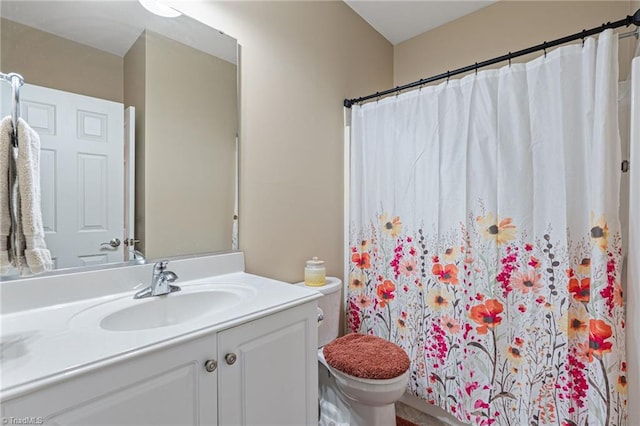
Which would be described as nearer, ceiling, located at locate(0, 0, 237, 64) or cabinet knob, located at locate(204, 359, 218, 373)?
cabinet knob, located at locate(204, 359, 218, 373)

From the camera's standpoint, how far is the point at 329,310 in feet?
5.56

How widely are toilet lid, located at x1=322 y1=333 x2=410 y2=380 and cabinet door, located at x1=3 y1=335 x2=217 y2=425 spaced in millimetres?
728

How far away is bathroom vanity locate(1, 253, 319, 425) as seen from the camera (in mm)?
621

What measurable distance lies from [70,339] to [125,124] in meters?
0.78

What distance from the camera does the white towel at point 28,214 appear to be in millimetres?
782

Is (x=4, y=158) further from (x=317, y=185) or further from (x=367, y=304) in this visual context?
(x=367, y=304)

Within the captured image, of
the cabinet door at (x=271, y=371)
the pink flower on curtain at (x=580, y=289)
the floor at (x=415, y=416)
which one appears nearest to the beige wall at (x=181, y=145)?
the cabinet door at (x=271, y=371)

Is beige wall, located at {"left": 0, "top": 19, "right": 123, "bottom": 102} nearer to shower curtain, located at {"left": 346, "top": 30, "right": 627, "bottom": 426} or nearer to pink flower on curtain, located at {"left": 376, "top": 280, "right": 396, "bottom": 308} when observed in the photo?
shower curtain, located at {"left": 346, "top": 30, "right": 627, "bottom": 426}

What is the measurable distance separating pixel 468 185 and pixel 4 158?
170 centimetres

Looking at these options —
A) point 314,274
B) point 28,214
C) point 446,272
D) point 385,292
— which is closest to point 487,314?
point 446,272

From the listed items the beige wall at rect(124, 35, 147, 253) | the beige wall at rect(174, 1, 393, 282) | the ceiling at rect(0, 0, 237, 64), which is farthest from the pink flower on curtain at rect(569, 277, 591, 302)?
the ceiling at rect(0, 0, 237, 64)

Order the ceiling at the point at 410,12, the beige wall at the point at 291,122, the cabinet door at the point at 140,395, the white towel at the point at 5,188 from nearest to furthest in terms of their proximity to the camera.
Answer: the cabinet door at the point at 140,395 < the white towel at the point at 5,188 < the beige wall at the point at 291,122 < the ceiling at the point at 410,12

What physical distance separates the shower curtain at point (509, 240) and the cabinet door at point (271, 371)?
32.7 inches

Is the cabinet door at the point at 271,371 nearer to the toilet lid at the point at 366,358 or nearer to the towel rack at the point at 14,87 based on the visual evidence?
the toilet lid at the point at 366,358
